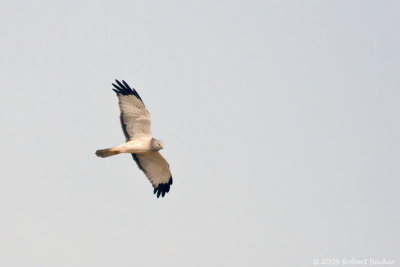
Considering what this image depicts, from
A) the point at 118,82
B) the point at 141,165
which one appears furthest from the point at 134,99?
the point at 141,165

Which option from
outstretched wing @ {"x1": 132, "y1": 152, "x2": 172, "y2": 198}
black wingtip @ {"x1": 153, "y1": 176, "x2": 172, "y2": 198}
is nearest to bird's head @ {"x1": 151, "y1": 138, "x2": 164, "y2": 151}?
outstretched wing @ {"x1": 132, "y1": 152, "x2": 172, "y2": 198}

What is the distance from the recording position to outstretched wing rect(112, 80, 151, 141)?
764 inches

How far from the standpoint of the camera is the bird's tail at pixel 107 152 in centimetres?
1906

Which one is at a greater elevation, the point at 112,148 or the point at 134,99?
the point at 134,99

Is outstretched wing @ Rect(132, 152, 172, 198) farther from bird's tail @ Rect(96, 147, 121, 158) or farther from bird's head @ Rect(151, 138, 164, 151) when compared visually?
bird's tail @ Rect(96, 147, 121, 158)

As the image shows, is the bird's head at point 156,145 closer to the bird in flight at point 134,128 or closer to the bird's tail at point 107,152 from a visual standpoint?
the bird in flight at point 134,128

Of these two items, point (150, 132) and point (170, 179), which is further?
point (170, 179)

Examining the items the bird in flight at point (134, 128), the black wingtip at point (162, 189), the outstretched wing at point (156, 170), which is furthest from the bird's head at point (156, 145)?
the black wingtip at point (162, 189)

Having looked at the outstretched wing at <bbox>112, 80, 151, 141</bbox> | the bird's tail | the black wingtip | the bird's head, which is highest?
the outstretched wing at <bbox>112, 80, 151, 141</bbox>

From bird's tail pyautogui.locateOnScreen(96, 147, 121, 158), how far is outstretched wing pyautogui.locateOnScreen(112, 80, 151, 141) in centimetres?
54

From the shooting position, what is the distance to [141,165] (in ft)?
67.7

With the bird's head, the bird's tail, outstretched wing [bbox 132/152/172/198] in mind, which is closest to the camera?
the bird's tail

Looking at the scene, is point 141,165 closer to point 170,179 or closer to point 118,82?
point 170,179

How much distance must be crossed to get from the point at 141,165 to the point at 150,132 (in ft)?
4.81
